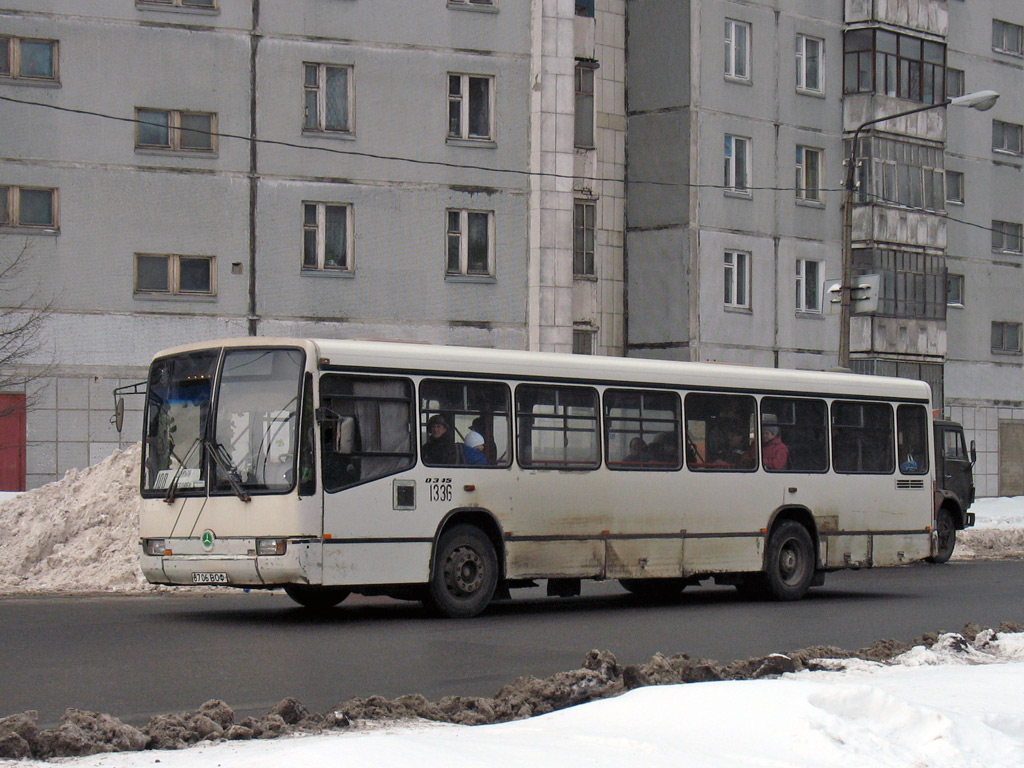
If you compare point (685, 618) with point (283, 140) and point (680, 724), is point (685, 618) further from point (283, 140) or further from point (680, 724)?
point (283, 140)

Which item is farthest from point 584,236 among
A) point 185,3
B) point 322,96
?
point 185,3

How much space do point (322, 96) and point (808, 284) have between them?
16.5 m

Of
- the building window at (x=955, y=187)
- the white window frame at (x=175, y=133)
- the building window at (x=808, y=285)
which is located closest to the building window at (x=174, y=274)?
the white window frame at (x=175, y=133)

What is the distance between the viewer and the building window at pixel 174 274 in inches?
1390

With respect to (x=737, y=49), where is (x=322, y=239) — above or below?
below

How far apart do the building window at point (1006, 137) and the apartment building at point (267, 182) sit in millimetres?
21744

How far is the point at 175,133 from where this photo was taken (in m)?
35.8

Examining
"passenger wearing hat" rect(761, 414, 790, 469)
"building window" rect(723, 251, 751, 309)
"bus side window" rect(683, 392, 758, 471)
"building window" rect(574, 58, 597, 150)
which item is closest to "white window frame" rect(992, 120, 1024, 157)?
"building window" rect(723, 251, 751, 309)

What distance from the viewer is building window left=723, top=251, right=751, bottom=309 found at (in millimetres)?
44500

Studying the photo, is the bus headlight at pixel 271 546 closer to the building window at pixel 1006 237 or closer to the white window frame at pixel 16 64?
the white window frame at pixel 16 64

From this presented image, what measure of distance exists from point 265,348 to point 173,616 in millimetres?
2770

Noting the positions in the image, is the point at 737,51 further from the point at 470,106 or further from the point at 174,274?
the point at 174,274

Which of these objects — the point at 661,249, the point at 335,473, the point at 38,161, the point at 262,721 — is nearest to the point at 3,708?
the point at 262,721

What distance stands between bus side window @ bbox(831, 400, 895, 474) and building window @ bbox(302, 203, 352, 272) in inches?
709
